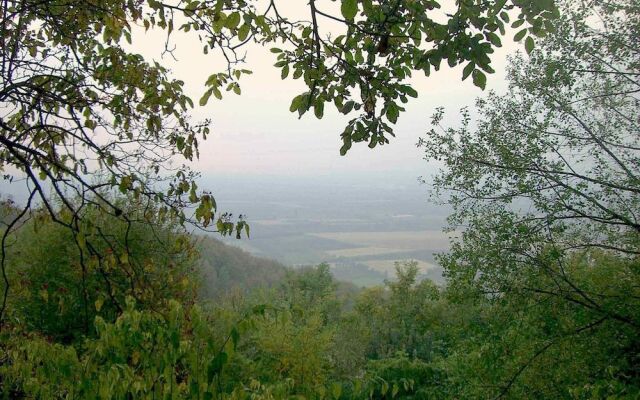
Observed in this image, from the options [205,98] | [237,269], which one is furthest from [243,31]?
Answer: [237,269]

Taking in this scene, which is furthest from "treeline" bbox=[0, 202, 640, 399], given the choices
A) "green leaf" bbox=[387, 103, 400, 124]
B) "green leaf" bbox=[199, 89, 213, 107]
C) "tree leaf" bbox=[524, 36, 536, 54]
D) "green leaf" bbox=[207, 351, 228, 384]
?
"tree leaf" bbox=[524, 36, 536, 54]

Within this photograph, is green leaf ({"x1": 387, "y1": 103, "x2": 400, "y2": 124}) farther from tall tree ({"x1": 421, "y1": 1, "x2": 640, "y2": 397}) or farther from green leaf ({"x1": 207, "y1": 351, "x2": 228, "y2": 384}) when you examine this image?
tall tree ({"x1": 421, "y1": 1, "x2": 640, "y2": 397})

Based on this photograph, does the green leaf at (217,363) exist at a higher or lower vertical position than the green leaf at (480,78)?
lower

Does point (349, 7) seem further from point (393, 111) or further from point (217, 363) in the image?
point (217, 363)

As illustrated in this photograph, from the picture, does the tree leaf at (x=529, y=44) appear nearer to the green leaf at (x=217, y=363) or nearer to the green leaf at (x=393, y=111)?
the green leaf at (x=393, y=111)

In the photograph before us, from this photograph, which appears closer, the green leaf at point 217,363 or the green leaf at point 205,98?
the green leaf at point 217,363

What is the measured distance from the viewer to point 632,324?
24.5 feet

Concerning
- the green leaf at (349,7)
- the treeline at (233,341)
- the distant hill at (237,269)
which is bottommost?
the distant hill at (237,269)

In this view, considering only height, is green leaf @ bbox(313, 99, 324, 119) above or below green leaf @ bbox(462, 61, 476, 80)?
below

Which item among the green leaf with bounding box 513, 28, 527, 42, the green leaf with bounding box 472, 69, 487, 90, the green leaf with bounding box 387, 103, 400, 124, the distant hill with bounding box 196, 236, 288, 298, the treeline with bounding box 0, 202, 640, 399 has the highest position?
the green leaf with bounding box 513, 28, 527, 42

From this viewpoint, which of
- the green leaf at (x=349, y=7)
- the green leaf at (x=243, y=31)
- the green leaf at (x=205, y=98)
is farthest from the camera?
the green leaf at (x=205, y=98)

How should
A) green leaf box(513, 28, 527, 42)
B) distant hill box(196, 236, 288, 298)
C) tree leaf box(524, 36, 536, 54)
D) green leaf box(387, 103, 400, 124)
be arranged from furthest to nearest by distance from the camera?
1. distant hill box(196, 236, 288, 298)
2. green leaf box(387, 103, 400, 124)
3. green leaf box(513, 28, 527, 42)
4. tree leaf box(524, 36, 536, 54)

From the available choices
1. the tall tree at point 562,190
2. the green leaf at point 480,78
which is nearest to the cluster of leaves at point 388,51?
the green leaf at point 480,78

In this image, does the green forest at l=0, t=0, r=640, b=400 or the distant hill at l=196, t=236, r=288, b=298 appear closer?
the green forest at l=0, t=0, r=640, b=400
